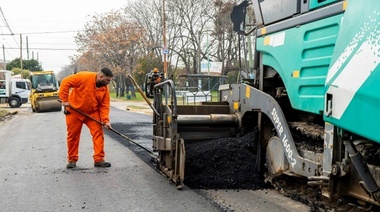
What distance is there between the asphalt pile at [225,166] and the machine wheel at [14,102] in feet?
93.8

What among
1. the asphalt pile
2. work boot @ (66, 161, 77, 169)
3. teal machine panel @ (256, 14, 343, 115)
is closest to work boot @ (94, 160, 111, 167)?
work boot @ (66, 161, 77, 169)

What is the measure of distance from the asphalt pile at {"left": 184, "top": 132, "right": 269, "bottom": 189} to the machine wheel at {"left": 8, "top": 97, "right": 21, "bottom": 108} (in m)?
28.6

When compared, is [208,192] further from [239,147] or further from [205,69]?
[205,69]

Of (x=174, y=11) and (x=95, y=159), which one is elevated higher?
(x=174, y=11)

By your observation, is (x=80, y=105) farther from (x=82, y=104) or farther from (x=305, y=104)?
(x=305, y=104)

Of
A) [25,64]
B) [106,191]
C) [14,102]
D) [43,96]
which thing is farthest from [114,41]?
[106,191]

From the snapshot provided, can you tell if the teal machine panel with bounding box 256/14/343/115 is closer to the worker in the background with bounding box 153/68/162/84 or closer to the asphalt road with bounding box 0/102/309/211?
the asphalt road with bounding box 0/102/309/211

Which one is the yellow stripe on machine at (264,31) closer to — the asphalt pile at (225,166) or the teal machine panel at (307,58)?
the teal machine panel at (307,58)

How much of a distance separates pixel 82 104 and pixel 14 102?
27037 millimetres

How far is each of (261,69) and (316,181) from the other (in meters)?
1.90

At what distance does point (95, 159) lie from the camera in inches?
268

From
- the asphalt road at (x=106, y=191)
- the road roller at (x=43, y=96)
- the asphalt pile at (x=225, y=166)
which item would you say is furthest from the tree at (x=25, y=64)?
the asphalt pile at (x=225, y=166)

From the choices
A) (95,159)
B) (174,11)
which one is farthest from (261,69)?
(174,11)

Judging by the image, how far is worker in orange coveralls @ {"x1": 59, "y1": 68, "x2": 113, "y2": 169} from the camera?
22.2 feet
